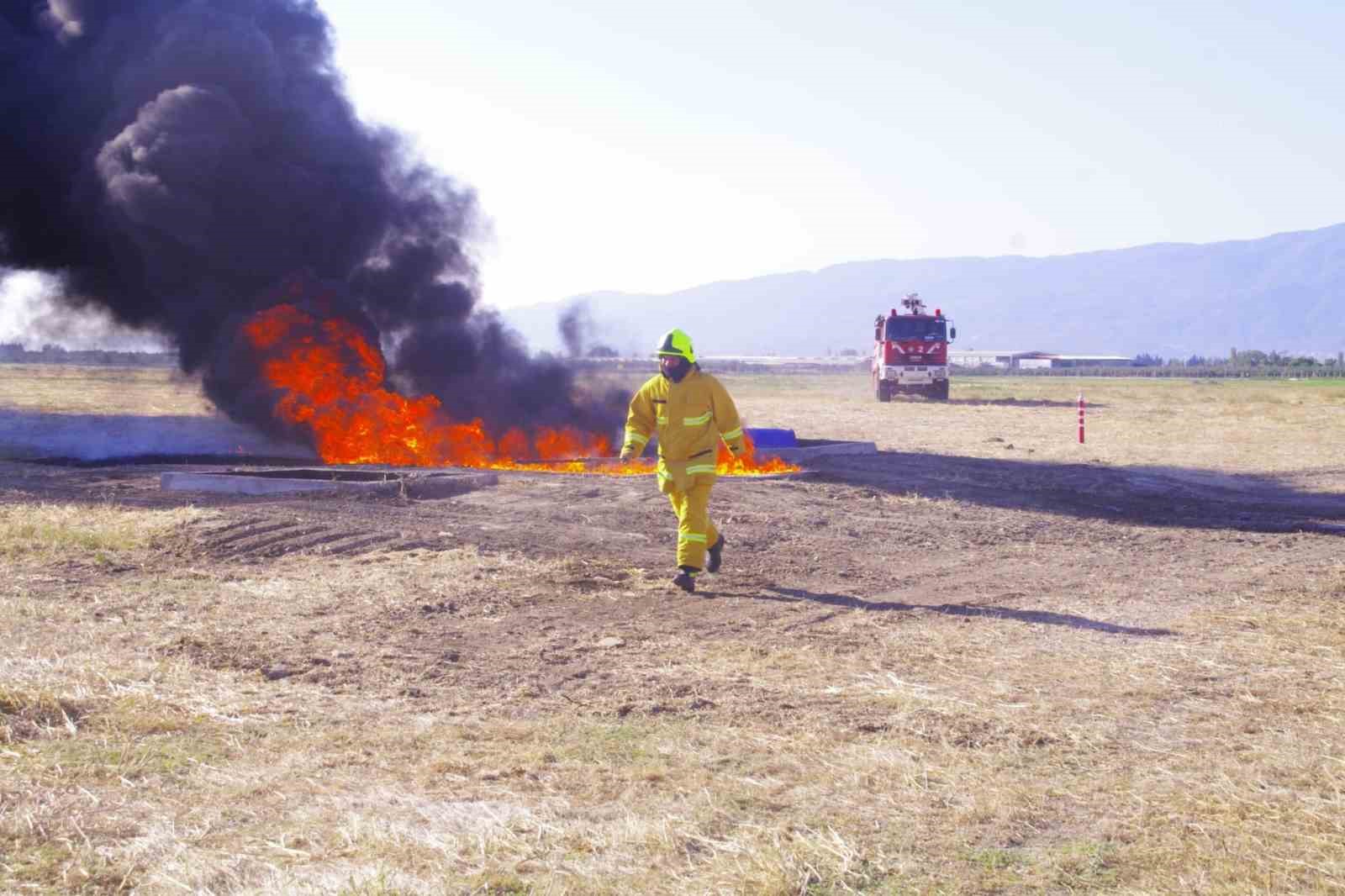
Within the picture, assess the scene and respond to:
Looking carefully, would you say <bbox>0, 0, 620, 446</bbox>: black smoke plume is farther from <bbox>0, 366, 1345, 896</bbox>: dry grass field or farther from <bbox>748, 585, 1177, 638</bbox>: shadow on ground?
<bbox>748, 585, 1177, 638</bbox>: shadow on ground

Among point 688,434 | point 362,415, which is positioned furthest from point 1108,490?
point 362,415

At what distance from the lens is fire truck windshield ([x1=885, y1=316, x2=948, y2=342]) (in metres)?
38.3

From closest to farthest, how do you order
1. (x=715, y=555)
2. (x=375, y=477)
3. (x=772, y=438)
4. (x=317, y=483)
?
(x=715, y=555)
(x=317, y=483)
(x=375, y=477)
(x=772, y=438)

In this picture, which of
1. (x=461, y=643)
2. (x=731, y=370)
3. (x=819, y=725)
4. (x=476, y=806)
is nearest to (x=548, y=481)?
(x=461, y=643)

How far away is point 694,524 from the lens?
8.81 meters

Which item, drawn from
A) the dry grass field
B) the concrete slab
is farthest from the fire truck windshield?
the concrete slab

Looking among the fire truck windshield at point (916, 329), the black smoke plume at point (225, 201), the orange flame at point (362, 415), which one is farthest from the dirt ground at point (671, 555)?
the fire truck windshield at point (916, 329)

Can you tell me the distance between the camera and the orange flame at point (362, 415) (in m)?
16.9

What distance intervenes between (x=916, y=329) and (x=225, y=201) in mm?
24637

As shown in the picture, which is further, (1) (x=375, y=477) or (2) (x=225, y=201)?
(2) (x=225, y=201)

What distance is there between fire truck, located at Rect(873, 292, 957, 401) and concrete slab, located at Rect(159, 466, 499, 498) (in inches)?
1041

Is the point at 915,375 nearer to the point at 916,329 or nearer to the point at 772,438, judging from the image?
the point at 916,329

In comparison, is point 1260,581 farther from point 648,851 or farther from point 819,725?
point 648,851

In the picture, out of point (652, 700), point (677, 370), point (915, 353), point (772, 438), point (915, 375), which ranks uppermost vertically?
point (915, 353)
